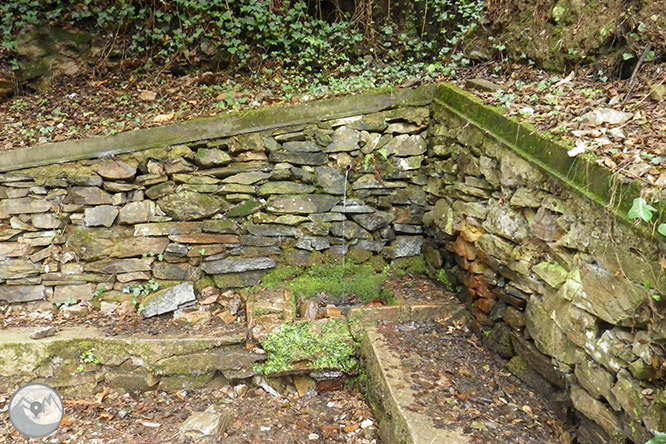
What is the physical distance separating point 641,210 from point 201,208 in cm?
290

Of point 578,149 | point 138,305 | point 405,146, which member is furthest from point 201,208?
point 578,149

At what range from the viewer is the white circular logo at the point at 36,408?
A: 5.63 ft

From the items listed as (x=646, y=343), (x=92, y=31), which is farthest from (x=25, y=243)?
(x=646, y=343)

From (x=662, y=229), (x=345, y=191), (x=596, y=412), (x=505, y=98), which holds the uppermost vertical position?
(x=505, y=98)

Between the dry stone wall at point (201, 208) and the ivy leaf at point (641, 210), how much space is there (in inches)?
88.7

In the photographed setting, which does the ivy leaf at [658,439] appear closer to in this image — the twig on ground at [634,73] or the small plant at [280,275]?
the twig on ground at [634,73]

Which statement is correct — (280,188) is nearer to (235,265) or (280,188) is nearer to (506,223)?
(235,265)

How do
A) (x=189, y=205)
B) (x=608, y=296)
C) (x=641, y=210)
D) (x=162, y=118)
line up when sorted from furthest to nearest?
(x=162, y=118) → (x=189, y=205) → (x=608, y=296) → (x=641, y=210)

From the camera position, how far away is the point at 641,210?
2.00 metres

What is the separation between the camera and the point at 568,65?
382 cm

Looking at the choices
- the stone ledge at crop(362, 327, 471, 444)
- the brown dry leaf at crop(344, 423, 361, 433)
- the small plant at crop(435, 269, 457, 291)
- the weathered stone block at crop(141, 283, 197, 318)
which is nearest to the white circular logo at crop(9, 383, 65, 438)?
the stone ledge at crop(362, 327, 471, 444)

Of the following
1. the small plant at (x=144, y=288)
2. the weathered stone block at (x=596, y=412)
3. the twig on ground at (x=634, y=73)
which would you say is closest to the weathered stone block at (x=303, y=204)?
the small plant at (x=144, y=288)

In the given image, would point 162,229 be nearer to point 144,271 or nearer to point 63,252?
point 144,271

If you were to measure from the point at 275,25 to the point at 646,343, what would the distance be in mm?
3920
